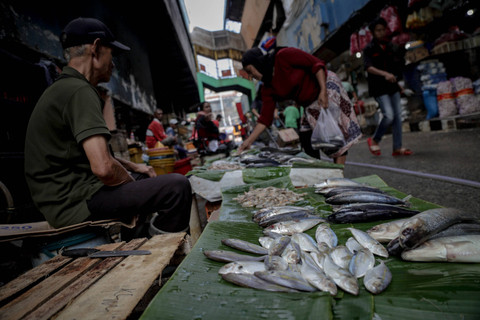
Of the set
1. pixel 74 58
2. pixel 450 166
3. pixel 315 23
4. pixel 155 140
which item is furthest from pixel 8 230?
pixel 315 23

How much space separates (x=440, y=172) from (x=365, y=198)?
2.76 m

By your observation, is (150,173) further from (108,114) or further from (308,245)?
(108,114)

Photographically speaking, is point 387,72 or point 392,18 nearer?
point 387,72

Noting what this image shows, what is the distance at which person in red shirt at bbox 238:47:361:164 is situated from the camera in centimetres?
385

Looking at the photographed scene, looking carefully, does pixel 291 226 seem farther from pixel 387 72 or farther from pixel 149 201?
pixel 387 72

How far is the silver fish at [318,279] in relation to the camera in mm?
1044

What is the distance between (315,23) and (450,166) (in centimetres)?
964

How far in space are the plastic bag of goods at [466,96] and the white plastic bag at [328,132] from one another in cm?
669

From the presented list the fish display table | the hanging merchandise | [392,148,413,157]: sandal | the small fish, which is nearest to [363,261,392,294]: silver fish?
the fish display table

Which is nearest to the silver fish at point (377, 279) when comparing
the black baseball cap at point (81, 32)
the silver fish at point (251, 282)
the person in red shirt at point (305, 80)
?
the silver fish at point (251, 282)

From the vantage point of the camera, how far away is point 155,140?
8.46m

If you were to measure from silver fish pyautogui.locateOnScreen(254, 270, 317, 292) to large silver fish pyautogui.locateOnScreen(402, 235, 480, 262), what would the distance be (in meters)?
0.58

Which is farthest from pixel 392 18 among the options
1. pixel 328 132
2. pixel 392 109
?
pixel 328 132

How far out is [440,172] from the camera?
149 inches
